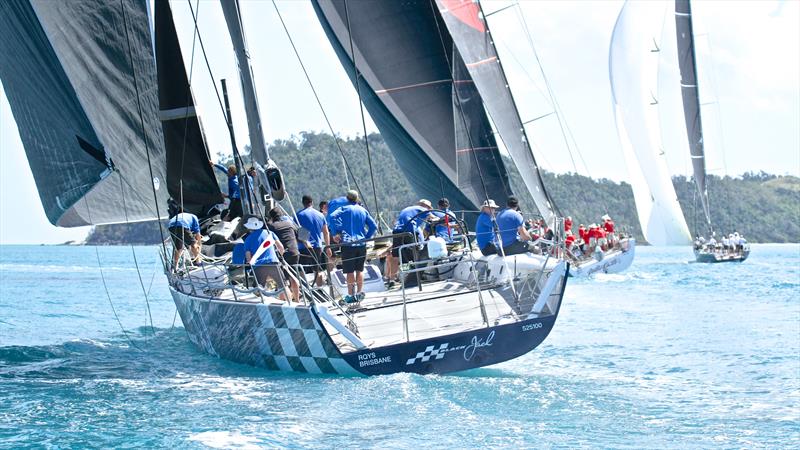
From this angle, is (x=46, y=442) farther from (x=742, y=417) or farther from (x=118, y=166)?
(x=118, y=166)

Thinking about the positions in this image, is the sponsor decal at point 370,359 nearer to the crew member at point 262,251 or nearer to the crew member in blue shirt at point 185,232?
the crew member at point 262,251

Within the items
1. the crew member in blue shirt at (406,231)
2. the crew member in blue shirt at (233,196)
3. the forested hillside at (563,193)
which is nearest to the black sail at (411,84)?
the crew member in blue shirt at (233,196)

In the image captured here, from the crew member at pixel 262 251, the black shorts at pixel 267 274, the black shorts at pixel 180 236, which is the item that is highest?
the black shorts at pixel 180 236

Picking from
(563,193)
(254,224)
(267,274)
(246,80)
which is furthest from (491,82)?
(563,193)

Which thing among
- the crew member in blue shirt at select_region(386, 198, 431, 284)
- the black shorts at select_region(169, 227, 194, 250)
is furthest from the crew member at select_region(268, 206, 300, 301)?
the black shorts at select_region(169, 227, 194, 250)

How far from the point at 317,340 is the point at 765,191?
142343mm

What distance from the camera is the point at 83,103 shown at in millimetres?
12609

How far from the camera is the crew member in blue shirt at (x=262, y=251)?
946 cm

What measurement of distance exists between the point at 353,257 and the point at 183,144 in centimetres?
436

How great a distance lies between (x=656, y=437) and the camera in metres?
7.47

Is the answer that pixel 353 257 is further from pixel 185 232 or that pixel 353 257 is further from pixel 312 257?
pixel 185 232

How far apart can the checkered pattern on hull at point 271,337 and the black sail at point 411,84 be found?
7601 millimetres

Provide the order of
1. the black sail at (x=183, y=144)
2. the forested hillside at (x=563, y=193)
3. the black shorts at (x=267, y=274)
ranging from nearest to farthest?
the black shorts at (x=267, y=274), the black sail at (x=183, y=144), the forested hillside at (x=563, y=193)

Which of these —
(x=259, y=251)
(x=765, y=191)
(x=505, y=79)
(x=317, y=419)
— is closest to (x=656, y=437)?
(x=317, y=419)
